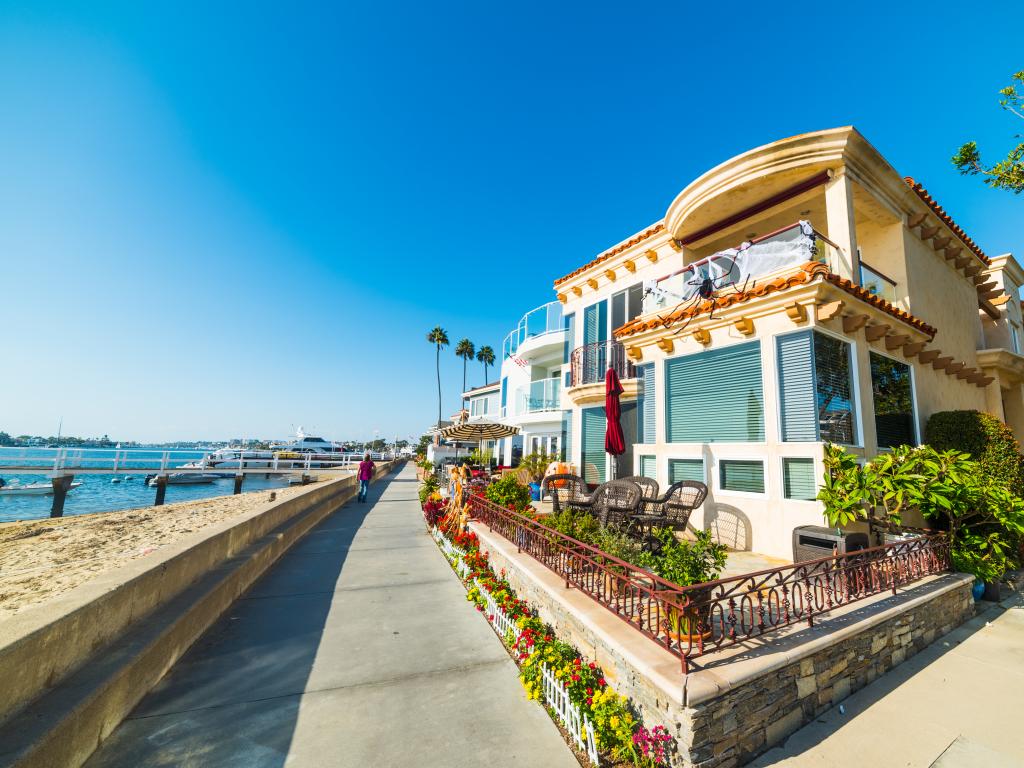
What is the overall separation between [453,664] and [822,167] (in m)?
10.1

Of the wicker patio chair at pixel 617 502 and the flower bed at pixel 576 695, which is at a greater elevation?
the wicker patio chair at pixel 617 502

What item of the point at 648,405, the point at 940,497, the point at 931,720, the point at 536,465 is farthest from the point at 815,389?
the point at 536,465

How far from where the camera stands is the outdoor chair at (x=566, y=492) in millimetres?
8212

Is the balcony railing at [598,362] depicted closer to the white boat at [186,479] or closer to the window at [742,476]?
the window at [742,476]

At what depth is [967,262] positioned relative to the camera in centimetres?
1085

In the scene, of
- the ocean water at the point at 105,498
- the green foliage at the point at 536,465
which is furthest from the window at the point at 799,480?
the ocean water at the point at 105,498

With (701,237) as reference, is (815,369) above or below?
below

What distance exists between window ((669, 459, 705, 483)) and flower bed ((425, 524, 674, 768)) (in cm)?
430

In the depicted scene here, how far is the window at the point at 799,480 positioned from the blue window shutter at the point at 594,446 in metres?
5.61

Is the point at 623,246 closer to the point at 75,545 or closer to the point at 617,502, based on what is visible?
the point at 617,502

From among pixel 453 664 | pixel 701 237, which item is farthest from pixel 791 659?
pixel 701 237

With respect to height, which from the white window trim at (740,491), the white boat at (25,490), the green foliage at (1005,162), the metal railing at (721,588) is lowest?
the white boat at (25,490)

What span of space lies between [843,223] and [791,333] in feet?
8.72

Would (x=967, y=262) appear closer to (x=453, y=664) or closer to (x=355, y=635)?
(x=453, y=664)
